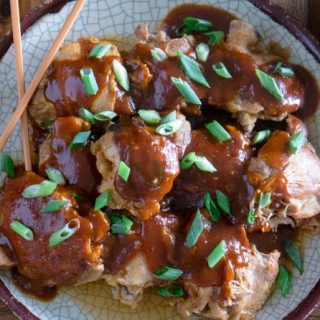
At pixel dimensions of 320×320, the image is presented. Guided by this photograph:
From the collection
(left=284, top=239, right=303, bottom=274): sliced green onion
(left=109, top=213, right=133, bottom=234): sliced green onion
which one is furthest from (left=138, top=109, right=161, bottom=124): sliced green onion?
(left=284, top=239, right=303, bottom=274): sliced green onion

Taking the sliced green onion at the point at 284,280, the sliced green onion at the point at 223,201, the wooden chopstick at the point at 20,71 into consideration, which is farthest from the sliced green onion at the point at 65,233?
the sliced green onion at the point at 284,280

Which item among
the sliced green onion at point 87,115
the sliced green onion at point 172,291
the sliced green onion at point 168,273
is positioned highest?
the sliced green onion at point 87,115

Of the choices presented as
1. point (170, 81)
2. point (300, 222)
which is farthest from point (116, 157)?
point (300, 222)

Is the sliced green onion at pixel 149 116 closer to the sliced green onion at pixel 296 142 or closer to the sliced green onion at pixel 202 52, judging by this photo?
the sliced green onion at pixel 202 52

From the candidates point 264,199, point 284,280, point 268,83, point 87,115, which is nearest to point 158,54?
Result: point 87,115

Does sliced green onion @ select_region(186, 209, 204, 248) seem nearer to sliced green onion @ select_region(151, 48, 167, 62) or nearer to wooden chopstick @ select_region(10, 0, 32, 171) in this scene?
sliced green onion @ select_region(151, 48, 167, 62)

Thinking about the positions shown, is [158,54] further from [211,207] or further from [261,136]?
[211,207]
